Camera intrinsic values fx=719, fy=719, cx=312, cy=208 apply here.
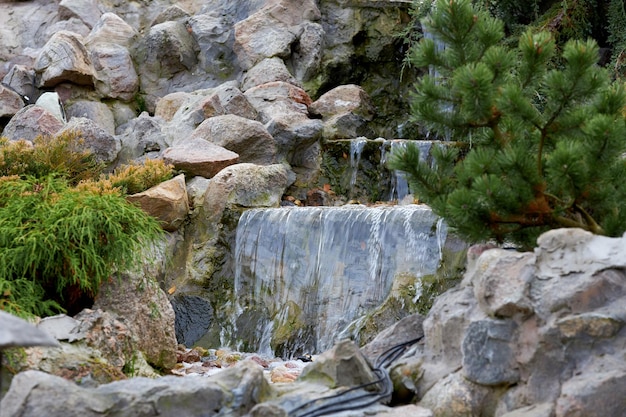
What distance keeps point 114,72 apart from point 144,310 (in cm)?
947

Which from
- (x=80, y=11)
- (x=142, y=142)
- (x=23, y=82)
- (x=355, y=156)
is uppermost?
(x=80, y=11)

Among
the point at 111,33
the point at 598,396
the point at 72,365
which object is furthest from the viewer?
the point at 111,33

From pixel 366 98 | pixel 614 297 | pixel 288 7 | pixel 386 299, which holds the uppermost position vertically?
pixel 288 7

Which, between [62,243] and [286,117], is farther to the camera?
[286,117]

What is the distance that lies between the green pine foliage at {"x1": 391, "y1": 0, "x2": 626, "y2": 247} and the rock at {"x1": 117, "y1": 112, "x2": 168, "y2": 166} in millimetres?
6834

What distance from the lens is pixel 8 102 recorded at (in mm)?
12211

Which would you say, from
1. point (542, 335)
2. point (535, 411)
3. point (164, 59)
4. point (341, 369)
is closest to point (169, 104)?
point (164, 59)

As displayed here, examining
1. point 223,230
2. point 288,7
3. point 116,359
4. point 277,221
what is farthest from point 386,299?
point 288,7

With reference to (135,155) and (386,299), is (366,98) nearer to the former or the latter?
(135,155)

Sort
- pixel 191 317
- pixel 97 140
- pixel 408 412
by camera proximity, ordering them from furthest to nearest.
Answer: pixel 97 140 → pixel 191 317 → pixel 408 412

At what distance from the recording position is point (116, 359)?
461 cm

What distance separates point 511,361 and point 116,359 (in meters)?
2.48

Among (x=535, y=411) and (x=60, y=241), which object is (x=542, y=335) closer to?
(x=535, y=411)

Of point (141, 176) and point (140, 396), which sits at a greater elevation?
point (141, 176)
